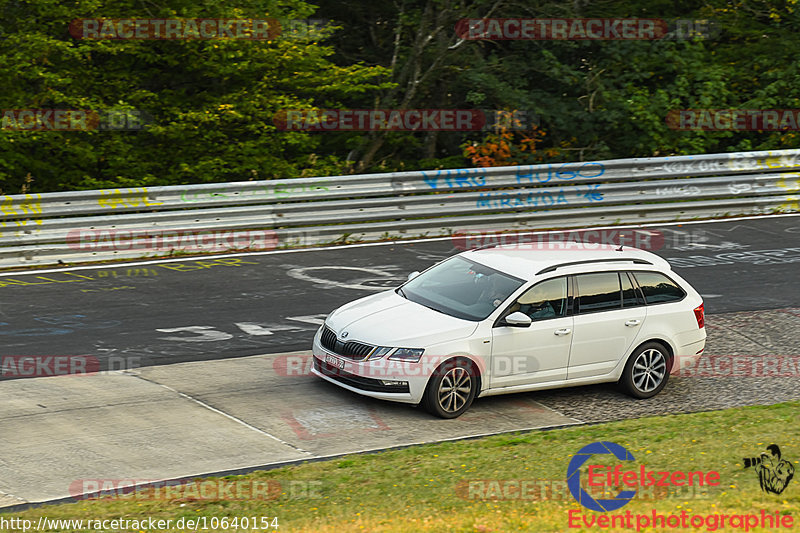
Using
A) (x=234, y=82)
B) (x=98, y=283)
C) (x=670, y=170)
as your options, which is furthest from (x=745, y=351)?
(x=234, y=82)

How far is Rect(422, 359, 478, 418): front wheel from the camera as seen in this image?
9.95 meters

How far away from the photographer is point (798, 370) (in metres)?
11.9

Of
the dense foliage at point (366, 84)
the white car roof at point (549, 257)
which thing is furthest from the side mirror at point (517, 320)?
the dense foliage at point (366, 84)

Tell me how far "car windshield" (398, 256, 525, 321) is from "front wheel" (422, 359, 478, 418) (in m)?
0.58

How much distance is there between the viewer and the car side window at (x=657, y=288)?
36.6 feet

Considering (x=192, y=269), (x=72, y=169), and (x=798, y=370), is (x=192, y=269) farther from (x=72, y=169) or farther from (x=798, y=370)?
(x=798, y=370)

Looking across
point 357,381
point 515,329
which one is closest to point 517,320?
point 515,329

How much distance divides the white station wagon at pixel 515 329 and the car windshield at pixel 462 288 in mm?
14

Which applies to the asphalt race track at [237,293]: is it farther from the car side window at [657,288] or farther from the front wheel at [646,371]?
the front wheel at [646,371]

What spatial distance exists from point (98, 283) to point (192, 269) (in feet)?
4.98

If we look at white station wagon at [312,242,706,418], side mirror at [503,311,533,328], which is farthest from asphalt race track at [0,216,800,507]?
side mirror at [503,311,533,328]

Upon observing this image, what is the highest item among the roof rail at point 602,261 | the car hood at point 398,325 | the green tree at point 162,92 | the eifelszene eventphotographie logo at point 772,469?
the green tree at point 162,92

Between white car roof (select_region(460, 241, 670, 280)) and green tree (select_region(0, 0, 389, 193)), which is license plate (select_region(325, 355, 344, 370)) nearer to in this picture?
white car roof (select_region(460, 241, 670, 280))

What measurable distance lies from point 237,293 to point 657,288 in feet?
19.7
